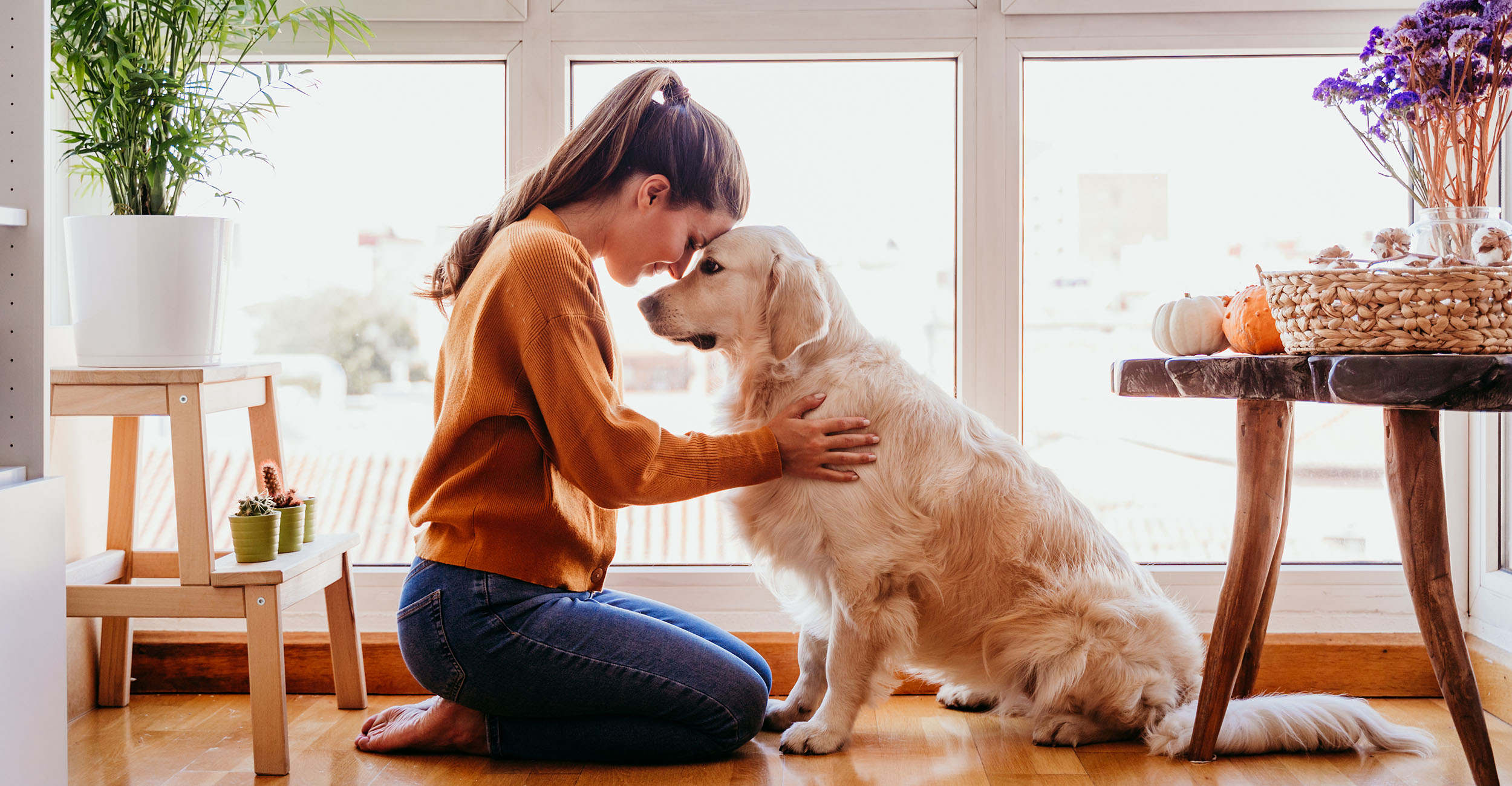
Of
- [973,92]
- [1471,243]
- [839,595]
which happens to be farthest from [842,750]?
[973,92]

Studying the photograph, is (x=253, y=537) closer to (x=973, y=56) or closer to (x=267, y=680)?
(x=267, y=680)

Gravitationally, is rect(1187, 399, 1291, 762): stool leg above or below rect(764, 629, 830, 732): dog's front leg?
above

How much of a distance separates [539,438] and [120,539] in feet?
3.79

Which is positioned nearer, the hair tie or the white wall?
the white wall

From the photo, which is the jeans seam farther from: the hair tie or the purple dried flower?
the purple dried flower

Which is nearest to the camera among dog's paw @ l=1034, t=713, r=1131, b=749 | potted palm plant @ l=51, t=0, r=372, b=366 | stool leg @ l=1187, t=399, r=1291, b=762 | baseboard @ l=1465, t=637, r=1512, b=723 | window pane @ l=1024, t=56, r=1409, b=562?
stool leg @ l=1187, t=399, r=1291, b=762

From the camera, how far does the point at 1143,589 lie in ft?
6.42

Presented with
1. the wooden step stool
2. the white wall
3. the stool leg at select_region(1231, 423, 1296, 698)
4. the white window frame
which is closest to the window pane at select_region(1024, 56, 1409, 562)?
the white window frame

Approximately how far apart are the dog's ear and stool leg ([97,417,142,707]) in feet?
4.67

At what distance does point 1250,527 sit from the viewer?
5.69ft

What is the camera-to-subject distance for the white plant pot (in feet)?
6.00

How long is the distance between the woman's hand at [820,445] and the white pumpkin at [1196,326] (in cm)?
58

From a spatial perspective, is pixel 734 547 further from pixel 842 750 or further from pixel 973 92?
pixel 973 92

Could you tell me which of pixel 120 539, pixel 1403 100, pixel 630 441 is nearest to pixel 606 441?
pixel 630 441
